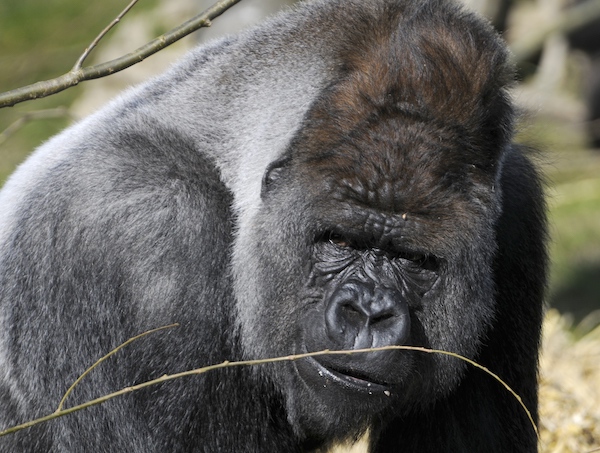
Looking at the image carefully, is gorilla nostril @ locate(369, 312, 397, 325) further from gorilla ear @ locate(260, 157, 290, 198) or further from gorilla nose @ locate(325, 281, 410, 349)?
gorilla ear @ locate(260, 157, 290, 198)

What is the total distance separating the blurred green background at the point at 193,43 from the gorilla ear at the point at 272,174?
6.53 m

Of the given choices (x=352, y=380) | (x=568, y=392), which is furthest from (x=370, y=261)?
(x=568, y=392)

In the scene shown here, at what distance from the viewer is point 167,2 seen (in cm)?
1493

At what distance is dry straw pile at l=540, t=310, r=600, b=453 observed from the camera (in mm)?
6031

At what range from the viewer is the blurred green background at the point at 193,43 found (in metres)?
11.3

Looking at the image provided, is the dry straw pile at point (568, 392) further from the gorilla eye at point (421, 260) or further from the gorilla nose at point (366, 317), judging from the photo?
the gorilla nose at point (366, 317)

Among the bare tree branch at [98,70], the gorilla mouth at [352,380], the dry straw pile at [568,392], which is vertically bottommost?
the dry straw pile at [568,392]

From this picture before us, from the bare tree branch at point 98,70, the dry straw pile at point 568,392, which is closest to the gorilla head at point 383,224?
the bare tree branch at point 98,70

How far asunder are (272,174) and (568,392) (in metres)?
3.71

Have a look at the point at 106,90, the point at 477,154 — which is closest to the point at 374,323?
the point at 477,154

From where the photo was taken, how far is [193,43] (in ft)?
36.8

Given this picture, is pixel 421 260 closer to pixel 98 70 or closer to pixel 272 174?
pixel 272 174

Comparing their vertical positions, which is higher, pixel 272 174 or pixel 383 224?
pixel 272 174

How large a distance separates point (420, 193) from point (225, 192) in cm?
93
